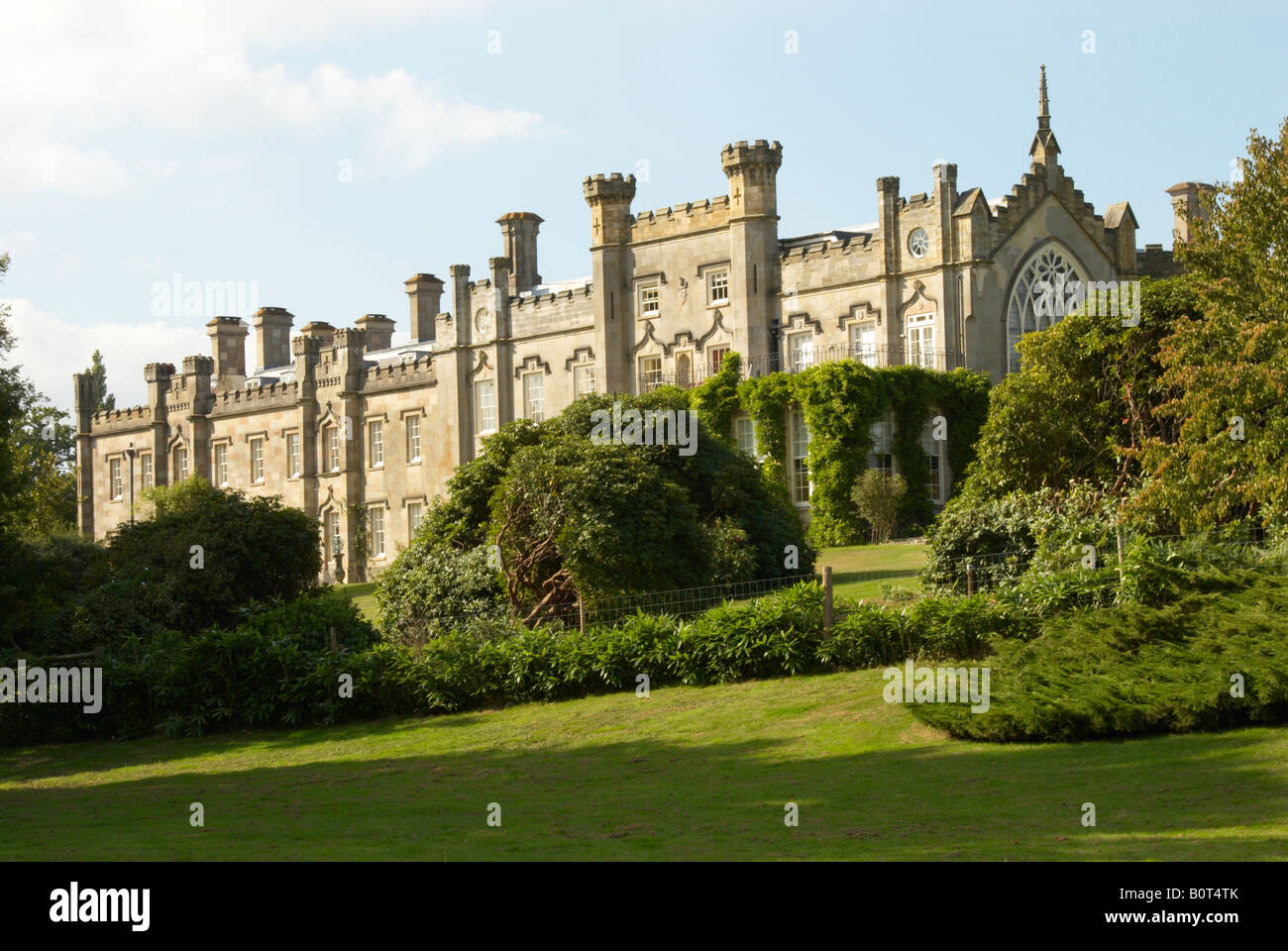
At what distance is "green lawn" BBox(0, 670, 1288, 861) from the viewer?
12.0 m

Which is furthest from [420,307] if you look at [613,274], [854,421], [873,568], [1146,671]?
[1146,671]

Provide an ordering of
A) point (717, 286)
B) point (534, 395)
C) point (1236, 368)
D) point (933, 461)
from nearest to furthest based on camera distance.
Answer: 1. point (1236, 368)
2. point (933, 461)
3. point (717, 286)
4. point (534, 395)

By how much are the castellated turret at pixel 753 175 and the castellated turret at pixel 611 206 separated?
4.61 m

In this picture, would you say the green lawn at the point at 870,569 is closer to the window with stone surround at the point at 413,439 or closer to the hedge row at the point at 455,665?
the hedge row at the point at 455,665

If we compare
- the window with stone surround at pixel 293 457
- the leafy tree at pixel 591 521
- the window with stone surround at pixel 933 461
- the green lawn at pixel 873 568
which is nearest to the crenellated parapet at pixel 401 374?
the window with stone surround at pixel 293 457

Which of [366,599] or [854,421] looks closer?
[854,421]

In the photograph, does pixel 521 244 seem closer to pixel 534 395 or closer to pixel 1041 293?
pixel 534 395

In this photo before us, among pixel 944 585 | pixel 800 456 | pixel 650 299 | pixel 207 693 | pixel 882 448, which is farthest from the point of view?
pixel 650 299

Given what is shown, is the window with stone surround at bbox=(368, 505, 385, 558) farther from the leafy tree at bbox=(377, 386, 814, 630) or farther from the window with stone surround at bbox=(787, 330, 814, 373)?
the leafy tree at bbox=(377, 386, 814, 630)

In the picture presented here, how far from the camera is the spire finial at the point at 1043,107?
155 feet

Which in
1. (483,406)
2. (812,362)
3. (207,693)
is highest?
(812,362)

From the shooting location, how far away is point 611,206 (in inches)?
2010

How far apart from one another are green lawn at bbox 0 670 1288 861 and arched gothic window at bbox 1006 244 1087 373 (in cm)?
2656

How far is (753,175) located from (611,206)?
6.07m
